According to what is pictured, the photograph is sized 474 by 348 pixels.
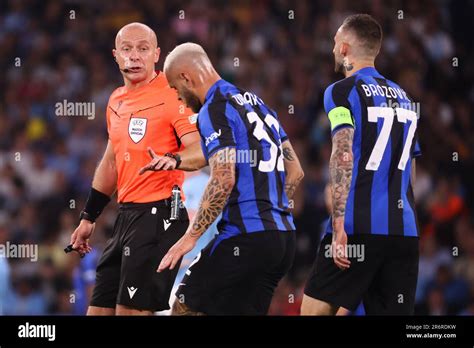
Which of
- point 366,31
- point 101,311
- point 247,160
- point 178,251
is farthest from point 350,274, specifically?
point 101,311

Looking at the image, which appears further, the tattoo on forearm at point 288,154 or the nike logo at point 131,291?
the nike logo at point 131,291

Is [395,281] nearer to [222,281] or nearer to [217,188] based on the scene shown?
[222,281]

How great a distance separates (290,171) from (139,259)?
3.39 feet

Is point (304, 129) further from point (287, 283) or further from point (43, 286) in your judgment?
point (43, 286)

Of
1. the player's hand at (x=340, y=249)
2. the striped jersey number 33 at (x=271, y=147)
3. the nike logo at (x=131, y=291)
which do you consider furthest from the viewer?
the nike logo at (x=131, y=291)

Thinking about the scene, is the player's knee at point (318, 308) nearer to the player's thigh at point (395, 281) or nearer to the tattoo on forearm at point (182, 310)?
the player's thigh at point (395, 281)

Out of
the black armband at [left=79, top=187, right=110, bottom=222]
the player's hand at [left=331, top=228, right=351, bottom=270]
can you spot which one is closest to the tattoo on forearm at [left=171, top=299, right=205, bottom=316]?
the player's hand at [left=331, top=228, right=351, bottom=270]

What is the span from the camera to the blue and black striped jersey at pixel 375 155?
6.00 meters

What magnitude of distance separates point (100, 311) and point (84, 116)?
639cm

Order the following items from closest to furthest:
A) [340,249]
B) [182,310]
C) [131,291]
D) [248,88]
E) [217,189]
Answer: [217,189] → [182,310] → [340,249] → [131,291] → [248,88]

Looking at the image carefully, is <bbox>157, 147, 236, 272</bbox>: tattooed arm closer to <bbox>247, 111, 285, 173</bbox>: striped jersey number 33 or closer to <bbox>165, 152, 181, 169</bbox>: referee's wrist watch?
<bbox>247, 111, 285, 173</bbox>: striped jersey number 33

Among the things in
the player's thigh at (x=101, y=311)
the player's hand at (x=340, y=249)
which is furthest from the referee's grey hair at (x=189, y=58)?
the player's thigh at (x=101, y=311)

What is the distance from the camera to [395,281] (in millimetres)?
6016

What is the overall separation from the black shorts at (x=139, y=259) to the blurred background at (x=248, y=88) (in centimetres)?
313
